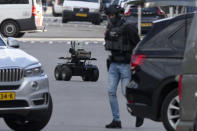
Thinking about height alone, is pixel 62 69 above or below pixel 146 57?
below

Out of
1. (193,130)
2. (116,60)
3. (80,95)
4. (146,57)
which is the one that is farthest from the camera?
(80,95)

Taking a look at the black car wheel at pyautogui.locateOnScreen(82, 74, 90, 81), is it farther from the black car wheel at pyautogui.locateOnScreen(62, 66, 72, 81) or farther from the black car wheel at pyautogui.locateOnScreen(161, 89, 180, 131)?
the black car wheel at pyautogui.locateOnScreen(161, 89, 180, 131)

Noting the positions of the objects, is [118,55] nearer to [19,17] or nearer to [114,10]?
[114,10]

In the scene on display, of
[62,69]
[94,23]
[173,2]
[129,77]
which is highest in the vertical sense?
[173,2]

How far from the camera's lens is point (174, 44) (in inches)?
512

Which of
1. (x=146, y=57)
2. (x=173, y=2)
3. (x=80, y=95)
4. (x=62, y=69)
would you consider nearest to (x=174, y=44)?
(x=146, y=57)

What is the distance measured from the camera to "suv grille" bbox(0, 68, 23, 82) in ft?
43.1

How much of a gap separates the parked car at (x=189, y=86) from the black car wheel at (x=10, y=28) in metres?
30.9

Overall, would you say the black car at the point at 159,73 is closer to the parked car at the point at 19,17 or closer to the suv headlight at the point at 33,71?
the suv headlight at the point at 33,71

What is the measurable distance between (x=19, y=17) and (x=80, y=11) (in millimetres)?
9480

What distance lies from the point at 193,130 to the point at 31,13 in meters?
31.0

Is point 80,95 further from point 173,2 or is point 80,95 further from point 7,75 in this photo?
point 173,2

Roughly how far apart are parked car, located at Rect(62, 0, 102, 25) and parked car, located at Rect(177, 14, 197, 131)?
39.9 meters

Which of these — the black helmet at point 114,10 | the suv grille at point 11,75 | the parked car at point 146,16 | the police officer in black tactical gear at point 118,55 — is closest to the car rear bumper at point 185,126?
the suv grille at point 11,75
